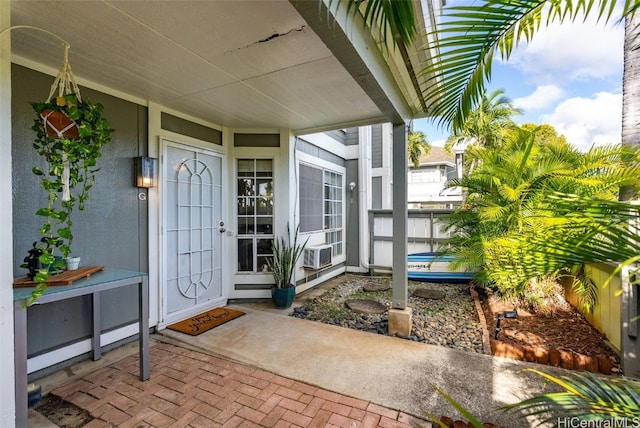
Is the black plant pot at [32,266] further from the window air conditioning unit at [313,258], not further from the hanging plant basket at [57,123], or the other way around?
the window air conditioning unit at [313,258]

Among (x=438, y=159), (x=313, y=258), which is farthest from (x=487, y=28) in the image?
(x=438, y=159)

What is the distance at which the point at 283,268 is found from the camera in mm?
4367

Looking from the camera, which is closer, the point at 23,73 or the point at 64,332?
the point at 23,73

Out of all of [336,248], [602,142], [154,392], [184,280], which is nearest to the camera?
[154,392]

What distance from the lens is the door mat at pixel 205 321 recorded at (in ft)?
11.3

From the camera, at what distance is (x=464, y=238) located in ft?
14.0

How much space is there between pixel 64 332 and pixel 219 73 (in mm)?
2735

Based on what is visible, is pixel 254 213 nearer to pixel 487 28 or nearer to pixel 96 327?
pixel 96 327

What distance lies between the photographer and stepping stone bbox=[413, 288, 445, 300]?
4862 millimetres

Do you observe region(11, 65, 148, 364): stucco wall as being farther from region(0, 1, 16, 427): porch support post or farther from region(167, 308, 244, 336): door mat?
region(0, 1, 16, 427): porch support post

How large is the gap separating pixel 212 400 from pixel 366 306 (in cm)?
259

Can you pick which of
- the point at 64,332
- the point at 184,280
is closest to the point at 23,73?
the point at 64,332

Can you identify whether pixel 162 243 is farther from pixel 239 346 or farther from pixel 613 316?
pixel 613 316

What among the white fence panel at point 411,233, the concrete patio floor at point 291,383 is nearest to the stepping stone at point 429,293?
the white fence panel at point 411,233
